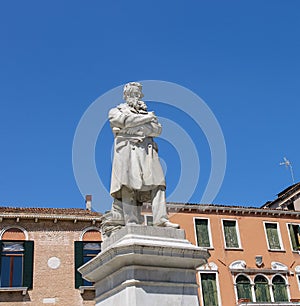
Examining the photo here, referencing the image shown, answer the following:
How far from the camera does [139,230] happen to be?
6.22 m

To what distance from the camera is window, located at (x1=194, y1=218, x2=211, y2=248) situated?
96.3 ft

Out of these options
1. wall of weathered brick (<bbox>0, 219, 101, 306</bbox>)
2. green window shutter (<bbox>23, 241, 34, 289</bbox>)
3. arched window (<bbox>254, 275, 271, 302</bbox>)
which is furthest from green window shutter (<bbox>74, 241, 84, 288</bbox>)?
arched window (<bbox>254, 275, 271, 302</bbox>)

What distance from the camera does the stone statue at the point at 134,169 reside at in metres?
6.69

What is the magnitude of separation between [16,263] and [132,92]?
786 inches

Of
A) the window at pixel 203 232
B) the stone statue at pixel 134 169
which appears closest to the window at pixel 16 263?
the window at pixel 203 232

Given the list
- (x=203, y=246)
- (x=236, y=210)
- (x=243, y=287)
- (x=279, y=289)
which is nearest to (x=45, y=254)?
(x=203, y=246)

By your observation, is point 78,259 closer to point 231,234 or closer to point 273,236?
point 231,234

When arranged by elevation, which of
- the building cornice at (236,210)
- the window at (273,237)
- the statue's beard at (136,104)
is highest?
the building cornice at (236,210)

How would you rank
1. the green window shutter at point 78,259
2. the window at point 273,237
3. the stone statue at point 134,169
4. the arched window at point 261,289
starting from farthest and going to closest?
the window at point 273,237 < the arched window at point 261,289 < the green window shutter at point 78,259 < the stone statue at point 134,169

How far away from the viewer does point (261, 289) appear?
29.3 m

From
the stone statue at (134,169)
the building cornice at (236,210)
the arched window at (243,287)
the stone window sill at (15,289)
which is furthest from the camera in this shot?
the building cornice at (236,210)

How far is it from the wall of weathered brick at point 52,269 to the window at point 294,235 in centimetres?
1402

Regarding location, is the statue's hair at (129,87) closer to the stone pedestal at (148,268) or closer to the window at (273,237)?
the stone pedestal at (148,268)

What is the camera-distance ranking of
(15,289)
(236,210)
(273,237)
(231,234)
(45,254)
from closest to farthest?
(15,289), (45,254), (231,234), (236,210), (273,237)
